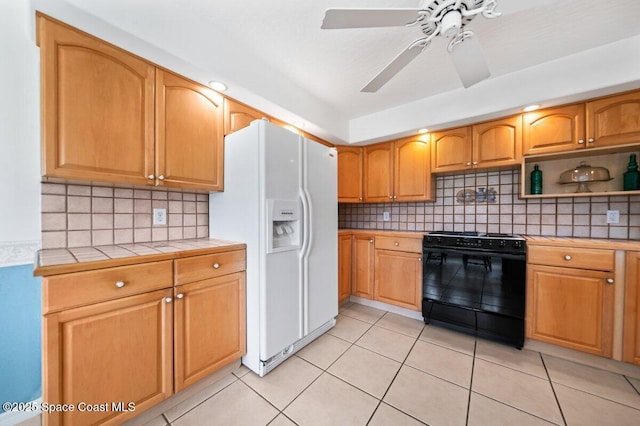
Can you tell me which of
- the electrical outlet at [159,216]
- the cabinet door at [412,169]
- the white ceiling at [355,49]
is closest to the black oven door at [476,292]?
the cabinet door at [412,169]

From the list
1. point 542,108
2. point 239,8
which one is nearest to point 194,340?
point 239,8

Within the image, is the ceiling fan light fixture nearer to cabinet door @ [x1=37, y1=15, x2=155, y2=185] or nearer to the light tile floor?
cabinet door @ [x1=37, y1=15, x2=155, y2=185]

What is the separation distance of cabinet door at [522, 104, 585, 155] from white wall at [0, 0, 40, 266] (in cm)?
347

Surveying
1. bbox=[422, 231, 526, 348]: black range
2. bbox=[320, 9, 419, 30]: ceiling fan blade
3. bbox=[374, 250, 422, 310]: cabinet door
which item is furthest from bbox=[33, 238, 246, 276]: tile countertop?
bbox=[422, 231, 526, 348]: black range

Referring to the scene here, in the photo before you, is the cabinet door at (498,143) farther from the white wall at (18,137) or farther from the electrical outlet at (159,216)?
the white wall at (18,137)

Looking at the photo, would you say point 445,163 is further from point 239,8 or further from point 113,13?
point 113,13

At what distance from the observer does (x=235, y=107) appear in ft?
6.22

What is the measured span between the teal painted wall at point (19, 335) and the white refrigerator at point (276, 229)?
1002mm

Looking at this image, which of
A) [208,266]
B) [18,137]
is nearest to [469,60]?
[208,266]

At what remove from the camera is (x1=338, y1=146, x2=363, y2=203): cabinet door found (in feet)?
9.75

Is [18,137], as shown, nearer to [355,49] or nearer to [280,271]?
[280,271]

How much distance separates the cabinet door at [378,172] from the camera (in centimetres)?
284

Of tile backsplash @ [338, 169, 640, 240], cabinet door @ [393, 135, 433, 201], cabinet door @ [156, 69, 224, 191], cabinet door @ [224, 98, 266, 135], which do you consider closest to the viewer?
cabinet door @ [156, 69, 224, 191]

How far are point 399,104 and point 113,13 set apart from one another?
2.40 meters
